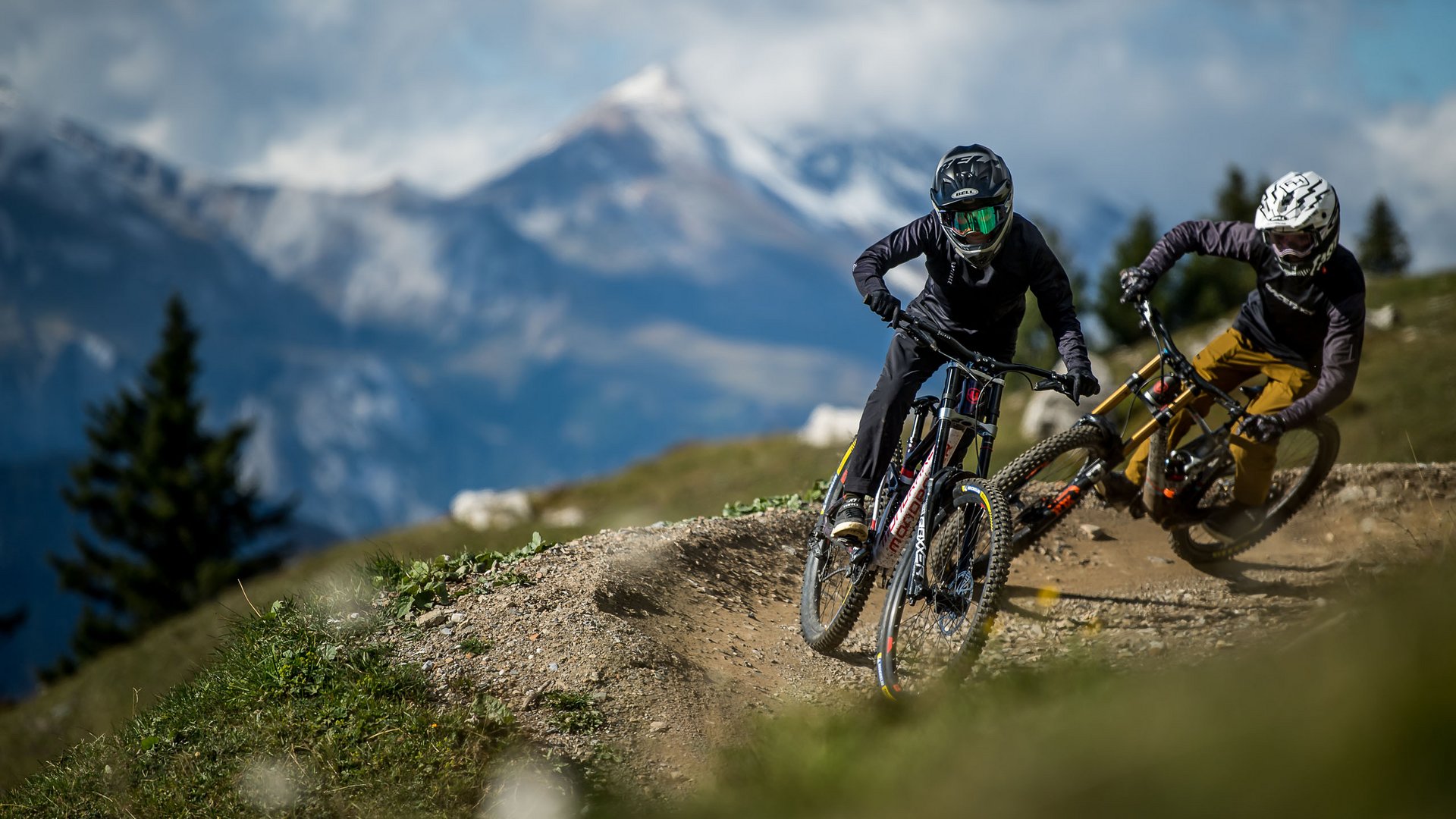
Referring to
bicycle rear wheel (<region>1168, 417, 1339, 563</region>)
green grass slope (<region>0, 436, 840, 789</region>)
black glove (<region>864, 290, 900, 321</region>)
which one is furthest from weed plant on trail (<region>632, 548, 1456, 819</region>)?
green grass slope (<region>0, 436, 840, 789</region>)

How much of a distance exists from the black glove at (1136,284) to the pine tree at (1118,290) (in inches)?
2602

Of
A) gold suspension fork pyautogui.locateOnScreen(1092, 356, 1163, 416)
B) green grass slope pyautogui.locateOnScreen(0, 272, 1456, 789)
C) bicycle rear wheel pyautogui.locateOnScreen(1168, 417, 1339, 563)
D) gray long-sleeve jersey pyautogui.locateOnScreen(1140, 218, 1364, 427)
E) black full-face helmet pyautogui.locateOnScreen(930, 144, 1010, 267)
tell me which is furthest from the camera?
green grass slope pyautogui.locateOnScreen(0, 272, 1456, 789)

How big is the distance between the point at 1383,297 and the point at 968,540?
1761 inches

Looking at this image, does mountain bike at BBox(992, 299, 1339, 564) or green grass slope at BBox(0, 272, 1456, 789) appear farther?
green grass slope at BBox(0, 272, 1456, 789)

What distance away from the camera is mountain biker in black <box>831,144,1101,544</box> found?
6.66 meters

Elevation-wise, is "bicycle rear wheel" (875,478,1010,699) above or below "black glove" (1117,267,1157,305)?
below

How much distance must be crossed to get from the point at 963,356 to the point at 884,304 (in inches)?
25.6

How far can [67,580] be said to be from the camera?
51594 millimetres

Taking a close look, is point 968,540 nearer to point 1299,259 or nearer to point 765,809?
point 765,809

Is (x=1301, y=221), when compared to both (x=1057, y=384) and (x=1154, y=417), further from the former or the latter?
(x=1057, y=384)

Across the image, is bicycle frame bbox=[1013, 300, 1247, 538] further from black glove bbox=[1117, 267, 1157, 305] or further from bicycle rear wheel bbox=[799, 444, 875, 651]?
bicycle rear wheel bbox=[799, 444, 875, 651]

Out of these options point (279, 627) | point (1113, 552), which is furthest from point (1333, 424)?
point (279, 627)

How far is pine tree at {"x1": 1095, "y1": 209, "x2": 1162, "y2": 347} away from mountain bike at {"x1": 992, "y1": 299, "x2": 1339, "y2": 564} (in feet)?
212

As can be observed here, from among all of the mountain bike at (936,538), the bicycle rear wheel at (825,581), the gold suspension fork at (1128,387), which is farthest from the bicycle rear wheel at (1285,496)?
the bicycle rear wheel at (825,581)
